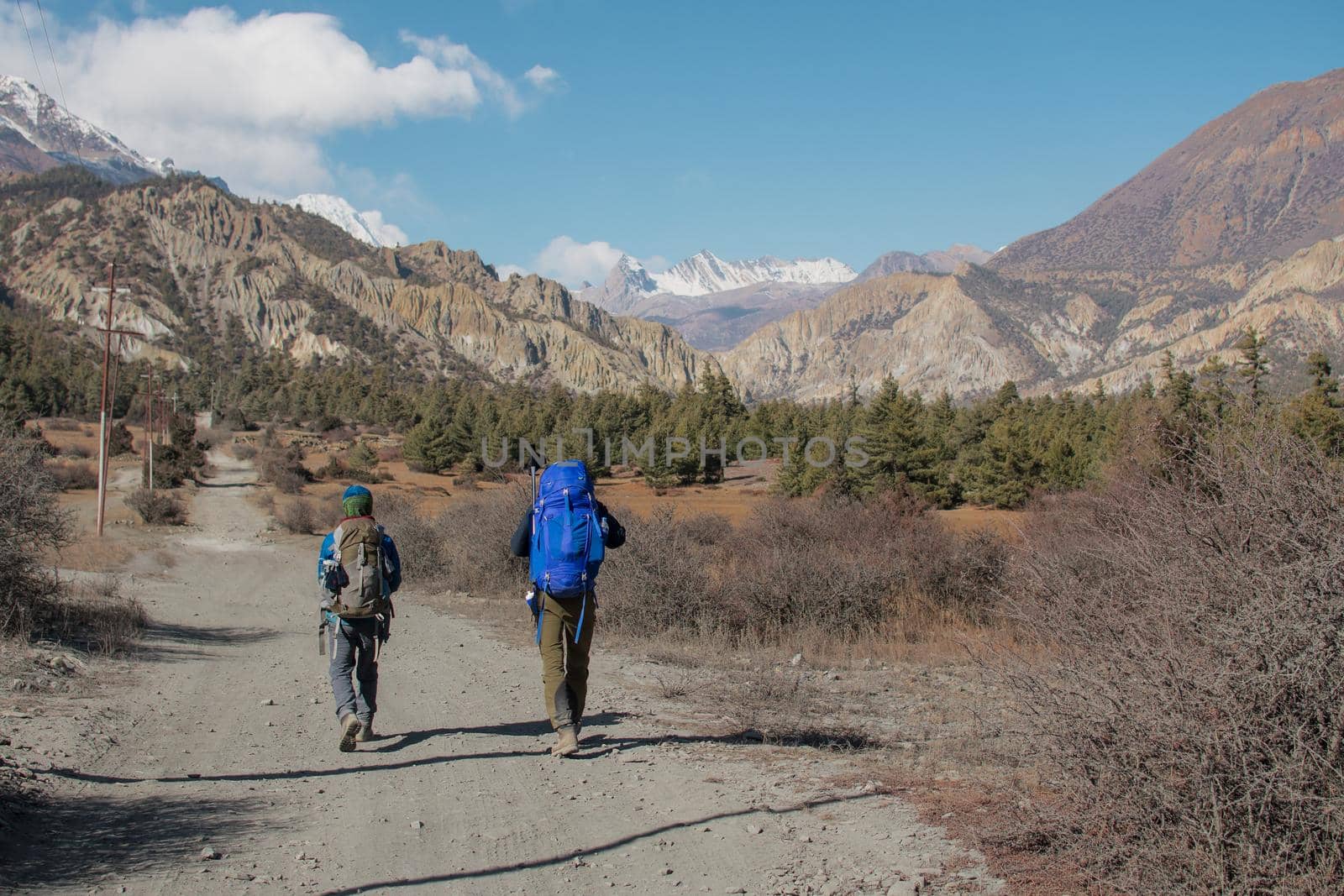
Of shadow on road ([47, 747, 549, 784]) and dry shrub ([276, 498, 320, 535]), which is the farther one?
dry shrub ([276, 498, 320, 535])

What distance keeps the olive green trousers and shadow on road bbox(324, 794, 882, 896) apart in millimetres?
1598

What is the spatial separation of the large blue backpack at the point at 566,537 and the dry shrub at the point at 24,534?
19.8ft

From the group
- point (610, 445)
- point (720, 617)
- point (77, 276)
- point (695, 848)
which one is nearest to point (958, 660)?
point (720, 617)

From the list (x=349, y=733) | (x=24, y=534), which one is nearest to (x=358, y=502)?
(x=349, y=733)

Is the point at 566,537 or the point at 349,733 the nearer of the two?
the point at 566,537

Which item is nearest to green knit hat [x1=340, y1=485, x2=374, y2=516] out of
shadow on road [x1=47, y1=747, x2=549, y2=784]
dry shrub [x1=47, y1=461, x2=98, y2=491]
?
shadow on road [x1=47, y1=747, x2=549, y2=784]

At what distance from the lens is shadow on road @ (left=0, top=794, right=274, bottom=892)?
3.97 meters

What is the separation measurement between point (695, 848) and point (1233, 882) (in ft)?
7.63

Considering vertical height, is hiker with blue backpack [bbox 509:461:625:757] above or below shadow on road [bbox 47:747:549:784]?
above

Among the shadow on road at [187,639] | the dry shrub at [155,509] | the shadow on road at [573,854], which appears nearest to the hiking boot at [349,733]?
the shadow on road at [573,854]

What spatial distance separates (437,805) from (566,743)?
1158 millimetres

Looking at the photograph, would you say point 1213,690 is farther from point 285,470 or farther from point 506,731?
point 285,470

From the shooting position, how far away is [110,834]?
4477 mm

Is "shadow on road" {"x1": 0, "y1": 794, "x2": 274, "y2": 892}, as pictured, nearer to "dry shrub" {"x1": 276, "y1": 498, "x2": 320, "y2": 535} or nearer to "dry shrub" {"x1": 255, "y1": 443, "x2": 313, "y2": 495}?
"dry shrub" {"x1": 276, "y1": 498, "x2": 320, "y2": 535}
